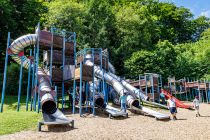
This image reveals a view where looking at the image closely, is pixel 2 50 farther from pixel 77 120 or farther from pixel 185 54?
pixel 185 54

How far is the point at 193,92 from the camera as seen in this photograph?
46781 millimetres

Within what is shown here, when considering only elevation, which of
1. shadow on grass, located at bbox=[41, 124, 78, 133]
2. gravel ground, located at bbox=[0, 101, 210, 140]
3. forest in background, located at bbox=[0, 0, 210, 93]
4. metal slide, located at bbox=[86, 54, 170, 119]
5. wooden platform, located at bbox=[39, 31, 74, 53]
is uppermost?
forest in background, located at bbox=[0, 0, 210, 93]

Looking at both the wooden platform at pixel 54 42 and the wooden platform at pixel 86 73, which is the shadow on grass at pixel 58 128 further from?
the wooden platform at pixel 54 42

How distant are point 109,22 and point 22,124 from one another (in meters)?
32.1

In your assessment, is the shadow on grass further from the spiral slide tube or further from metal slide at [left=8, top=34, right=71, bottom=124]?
the spiral slide tube

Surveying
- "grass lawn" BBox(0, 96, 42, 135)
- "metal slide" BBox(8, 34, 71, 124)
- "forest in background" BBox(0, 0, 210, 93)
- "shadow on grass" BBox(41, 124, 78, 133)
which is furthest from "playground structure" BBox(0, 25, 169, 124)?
"forest in background" BBox(0, 0, 210, 93)

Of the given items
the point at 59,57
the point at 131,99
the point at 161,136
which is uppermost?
the point at 59,57

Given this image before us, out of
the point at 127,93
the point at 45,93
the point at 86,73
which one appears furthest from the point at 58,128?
the point at 127,93

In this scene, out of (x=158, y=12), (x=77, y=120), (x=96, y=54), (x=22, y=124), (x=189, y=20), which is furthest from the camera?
(x=189, y=20)

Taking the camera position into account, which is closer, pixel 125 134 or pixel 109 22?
pixel 125 134

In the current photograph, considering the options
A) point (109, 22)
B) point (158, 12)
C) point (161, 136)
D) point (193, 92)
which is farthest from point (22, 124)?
point (158, 12)

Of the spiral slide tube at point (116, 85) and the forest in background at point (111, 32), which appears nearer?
the spiral slide tube at point (116, 85)

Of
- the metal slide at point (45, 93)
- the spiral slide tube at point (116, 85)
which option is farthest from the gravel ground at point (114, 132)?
the spiral slide tube at point (116, 85)

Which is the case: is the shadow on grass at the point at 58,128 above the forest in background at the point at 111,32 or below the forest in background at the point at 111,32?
below
